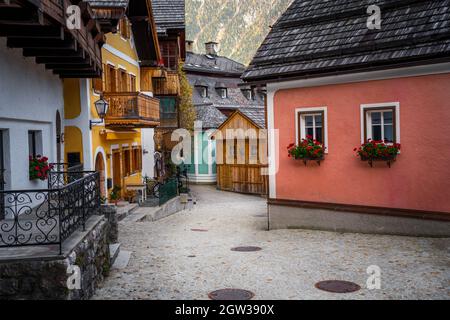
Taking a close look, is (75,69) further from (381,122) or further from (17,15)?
(381,122)

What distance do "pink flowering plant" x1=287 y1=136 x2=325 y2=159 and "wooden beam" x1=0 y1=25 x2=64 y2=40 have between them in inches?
266

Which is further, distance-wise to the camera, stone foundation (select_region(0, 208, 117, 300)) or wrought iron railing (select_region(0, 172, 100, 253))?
wrought iron railing (select_region(0, 172, 100, 253))

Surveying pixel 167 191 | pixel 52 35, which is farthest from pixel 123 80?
pixel 52 35

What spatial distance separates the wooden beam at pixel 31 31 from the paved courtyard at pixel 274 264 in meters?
4.32

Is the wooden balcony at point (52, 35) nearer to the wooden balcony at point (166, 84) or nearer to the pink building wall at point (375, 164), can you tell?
the pink building wall at point (375, 164)

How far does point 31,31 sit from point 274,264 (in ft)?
20.0

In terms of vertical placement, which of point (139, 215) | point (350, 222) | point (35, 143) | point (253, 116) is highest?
point (253, 116)

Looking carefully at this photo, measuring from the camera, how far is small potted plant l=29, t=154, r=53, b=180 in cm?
1166

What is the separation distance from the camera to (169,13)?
97.0 ft

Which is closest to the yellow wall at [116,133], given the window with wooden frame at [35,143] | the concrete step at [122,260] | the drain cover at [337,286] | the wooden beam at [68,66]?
the wooden beam at [68,66]

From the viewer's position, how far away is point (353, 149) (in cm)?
1320

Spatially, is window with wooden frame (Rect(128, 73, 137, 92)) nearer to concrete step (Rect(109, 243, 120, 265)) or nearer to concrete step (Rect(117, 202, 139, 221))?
concrete step (Rect(117, 202, 139, 221))

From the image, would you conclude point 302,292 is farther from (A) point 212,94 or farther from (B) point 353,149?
(A) point 212,94

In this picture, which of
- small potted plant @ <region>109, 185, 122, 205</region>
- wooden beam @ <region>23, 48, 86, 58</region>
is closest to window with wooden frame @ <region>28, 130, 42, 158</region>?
wooden beam @ <region>23, 48, 86, 58</region>
